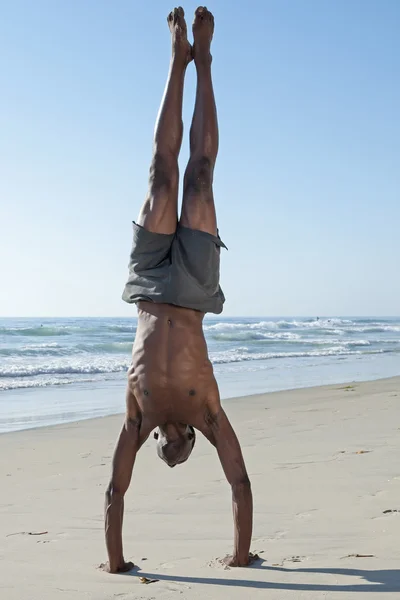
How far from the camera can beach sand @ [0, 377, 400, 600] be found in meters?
3.76

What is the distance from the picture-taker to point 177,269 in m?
4.23

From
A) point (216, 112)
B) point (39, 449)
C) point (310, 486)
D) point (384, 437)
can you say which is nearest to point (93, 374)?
point (39, 449)

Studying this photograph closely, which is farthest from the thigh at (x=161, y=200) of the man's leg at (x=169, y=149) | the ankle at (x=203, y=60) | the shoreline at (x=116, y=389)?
the shoreline at (x=116, y=389)

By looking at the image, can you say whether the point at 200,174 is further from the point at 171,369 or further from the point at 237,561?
the point at 237,561

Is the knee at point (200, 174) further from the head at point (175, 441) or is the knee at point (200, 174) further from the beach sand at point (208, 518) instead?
the beach sand at point (208, 518)

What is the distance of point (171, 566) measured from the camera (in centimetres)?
414

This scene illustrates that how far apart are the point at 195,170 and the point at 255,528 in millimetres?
2452

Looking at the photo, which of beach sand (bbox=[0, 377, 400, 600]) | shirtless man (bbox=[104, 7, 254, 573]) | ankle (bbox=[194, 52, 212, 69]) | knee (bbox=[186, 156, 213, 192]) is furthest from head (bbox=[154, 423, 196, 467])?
ankle (bbox=[194, 52, 212, 69])

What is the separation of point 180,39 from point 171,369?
2.21m

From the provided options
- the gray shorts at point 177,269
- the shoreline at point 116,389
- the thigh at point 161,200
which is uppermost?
the thigh at point 161,200

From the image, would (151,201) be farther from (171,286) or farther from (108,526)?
(108,526)

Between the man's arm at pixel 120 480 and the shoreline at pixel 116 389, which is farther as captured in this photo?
the shoreline at pixel 116 389

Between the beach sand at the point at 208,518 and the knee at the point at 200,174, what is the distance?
2.26 m

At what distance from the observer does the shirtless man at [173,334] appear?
4.16 meters
